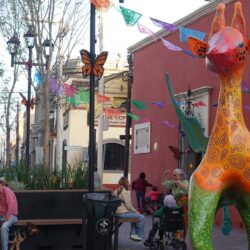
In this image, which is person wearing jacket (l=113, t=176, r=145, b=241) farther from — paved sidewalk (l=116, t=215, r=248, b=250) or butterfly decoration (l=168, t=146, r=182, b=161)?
butterfly decoration (l=168, t=146, r=182, b=161)

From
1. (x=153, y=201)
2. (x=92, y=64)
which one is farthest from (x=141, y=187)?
(x=92, y=64)

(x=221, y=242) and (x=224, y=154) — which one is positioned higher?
(x=224, y=154)

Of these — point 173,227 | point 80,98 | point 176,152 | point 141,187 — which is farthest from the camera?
point 80,98

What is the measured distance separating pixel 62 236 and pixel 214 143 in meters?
5.78

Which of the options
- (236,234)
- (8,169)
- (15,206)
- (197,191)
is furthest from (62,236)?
(197,191)

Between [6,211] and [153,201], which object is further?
[153,201]

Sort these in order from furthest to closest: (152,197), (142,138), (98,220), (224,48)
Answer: (142,138) → (152,197) → (98,220) → (224,48)

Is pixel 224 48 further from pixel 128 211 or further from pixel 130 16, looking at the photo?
pixel 128 211

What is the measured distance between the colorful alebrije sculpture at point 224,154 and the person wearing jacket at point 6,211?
4.93 metres

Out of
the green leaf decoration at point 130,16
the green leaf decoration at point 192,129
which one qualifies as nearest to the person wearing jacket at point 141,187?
the green leaf decoration at point 130,16

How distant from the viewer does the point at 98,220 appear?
938cm

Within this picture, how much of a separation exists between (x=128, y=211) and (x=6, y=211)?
2500 millimetres

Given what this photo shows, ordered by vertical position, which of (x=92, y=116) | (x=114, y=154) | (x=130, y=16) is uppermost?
(x=130, y=16)

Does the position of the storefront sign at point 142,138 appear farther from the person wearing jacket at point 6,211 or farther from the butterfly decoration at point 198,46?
the butterfly decoration at point 198,46
